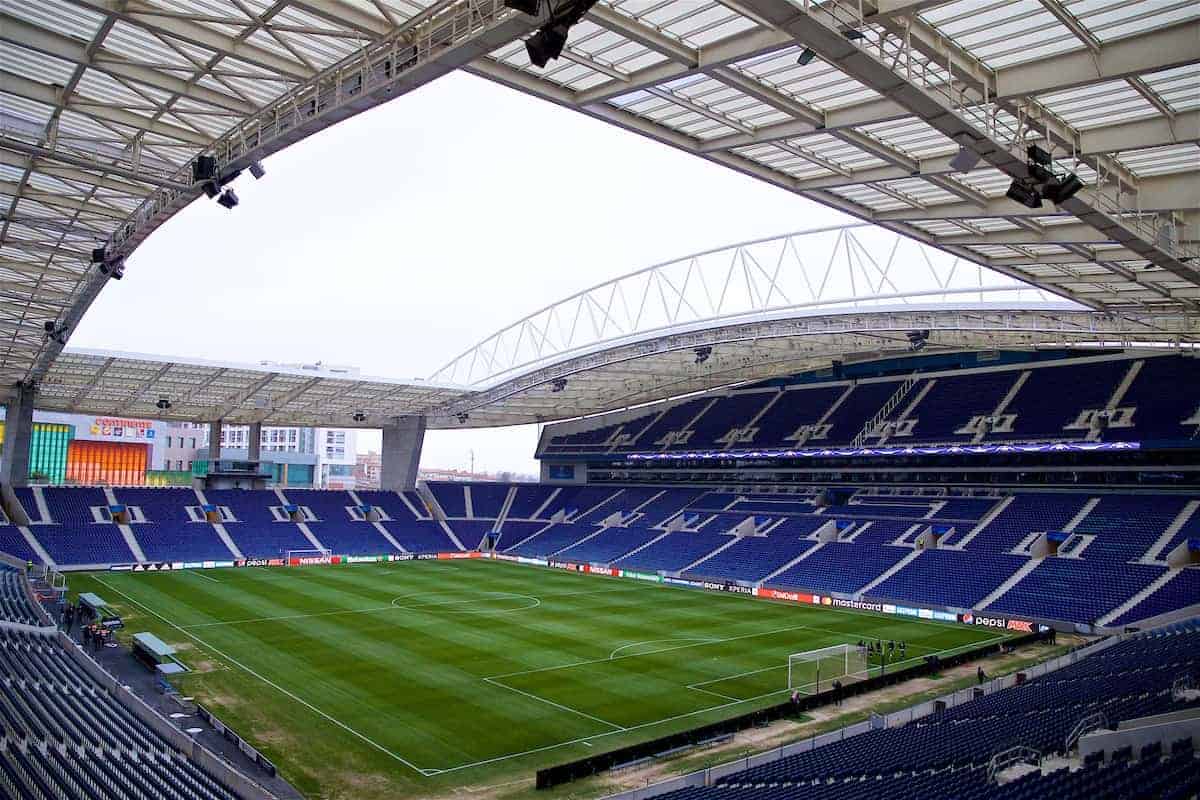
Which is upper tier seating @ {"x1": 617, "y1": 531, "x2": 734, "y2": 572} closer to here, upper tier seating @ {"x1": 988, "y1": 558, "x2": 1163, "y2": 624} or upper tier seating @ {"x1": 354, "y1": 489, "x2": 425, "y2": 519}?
upper tier seating @ {"x1": 988, "y1": 558, "x2": 1163, "y2": 624}

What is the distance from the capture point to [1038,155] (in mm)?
15312

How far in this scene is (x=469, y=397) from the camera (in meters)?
61.4

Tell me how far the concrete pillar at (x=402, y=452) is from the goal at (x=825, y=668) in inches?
1810

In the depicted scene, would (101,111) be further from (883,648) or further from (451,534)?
(451,534)

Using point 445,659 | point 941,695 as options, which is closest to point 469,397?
point 445,659

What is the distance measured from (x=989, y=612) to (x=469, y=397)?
1416 inches

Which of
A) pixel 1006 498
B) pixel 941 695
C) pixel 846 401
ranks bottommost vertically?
pixel 941 695

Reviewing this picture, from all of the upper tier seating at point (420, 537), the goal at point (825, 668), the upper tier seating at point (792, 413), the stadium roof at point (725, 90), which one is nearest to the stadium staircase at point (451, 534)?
the upper tier seating at point (420, 537)

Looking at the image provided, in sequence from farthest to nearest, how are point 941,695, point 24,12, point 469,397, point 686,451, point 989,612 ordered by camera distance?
point 686,451 < point 469,397 < point 989,612 < point 941,695 < point 24,12

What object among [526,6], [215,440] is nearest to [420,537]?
[215,440]

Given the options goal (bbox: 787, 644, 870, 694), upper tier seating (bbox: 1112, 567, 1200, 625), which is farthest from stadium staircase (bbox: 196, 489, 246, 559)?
upper tier seating (bbox: 1112, 567, 1200, 625)

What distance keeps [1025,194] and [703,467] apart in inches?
2070

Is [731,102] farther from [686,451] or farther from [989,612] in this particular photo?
[686,451]

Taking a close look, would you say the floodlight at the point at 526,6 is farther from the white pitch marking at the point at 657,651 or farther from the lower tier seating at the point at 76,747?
the white pitch marking at the point at 657,651
